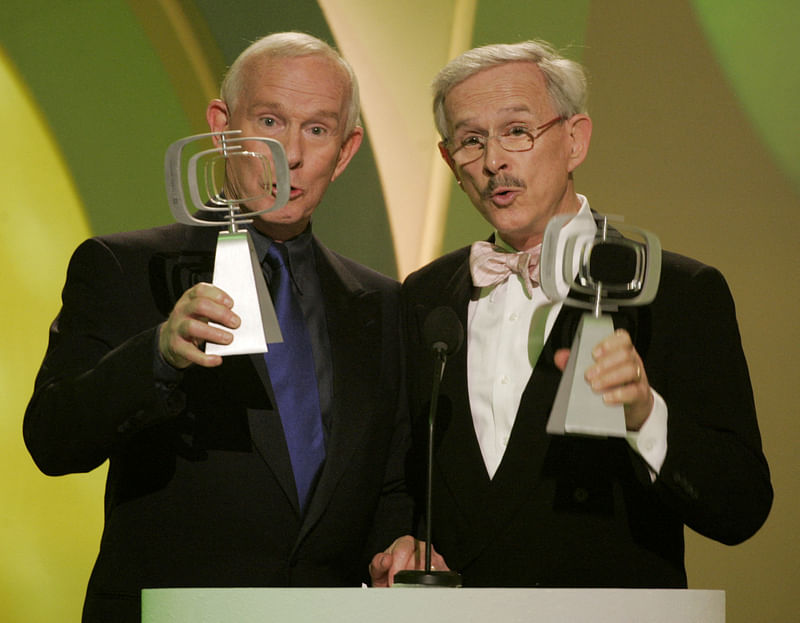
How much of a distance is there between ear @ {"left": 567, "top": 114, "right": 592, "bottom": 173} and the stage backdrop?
81 cm

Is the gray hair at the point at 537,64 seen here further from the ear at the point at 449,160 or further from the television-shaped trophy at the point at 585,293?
the television-shaped trophy at the point at 585,293

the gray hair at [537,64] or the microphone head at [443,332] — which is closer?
the microphone head at [443,332]

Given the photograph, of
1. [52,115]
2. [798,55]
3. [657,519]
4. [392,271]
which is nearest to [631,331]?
[657,519]

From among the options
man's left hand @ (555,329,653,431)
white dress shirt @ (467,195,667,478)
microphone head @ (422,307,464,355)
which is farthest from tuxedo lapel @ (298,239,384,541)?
man's left hand @ (555,329,653,431)

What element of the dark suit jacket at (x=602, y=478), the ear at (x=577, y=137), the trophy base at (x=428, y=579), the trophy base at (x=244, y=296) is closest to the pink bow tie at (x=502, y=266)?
the dark suit jacket at (x=602, y=478)

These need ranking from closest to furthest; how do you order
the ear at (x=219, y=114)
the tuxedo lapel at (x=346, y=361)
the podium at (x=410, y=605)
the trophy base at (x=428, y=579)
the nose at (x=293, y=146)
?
the podium at (x=410, y=605) → the trophy base at (x=428, y=579) → the tuxedo lapel at (x=346, y=361) → the nose at (x=293, y=146) → the ear at (x=219, y=114)

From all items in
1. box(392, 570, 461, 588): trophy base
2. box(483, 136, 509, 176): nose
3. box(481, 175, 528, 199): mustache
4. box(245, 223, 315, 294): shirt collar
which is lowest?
box(392, 570, 461, 588): trophy base

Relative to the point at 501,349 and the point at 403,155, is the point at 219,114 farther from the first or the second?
the point at 403,155

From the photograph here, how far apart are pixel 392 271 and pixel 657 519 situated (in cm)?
140

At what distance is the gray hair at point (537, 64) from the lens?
99.0 inches

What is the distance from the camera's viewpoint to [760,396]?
10.7 ft

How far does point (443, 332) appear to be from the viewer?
6.40 feet

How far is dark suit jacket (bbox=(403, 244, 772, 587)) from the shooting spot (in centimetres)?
223

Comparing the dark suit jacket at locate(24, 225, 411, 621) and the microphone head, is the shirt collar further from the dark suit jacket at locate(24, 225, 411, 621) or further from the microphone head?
the microphone head
